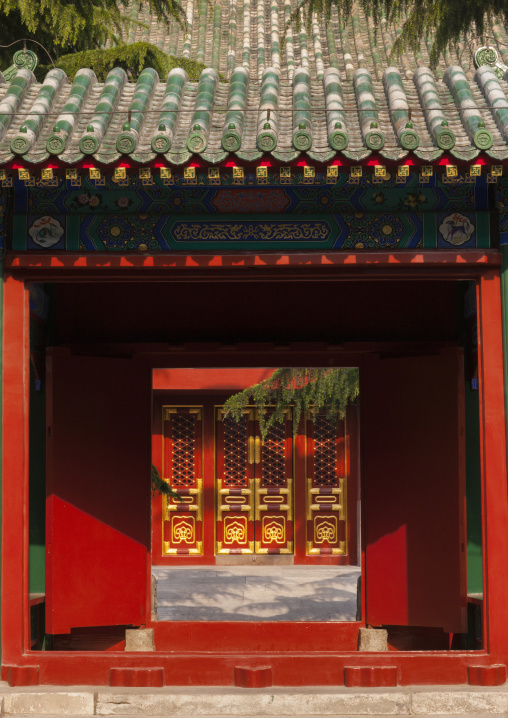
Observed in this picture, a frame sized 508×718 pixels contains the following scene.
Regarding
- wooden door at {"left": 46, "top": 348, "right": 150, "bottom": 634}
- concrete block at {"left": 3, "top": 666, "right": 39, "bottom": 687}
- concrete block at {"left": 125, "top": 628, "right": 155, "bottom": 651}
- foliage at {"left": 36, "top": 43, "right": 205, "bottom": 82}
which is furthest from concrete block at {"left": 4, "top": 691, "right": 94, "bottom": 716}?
foliage at {"left": 36, "top": 43, "right": 205, "bottom": 82}

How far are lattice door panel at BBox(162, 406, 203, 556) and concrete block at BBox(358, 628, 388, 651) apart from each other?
23.0 ft

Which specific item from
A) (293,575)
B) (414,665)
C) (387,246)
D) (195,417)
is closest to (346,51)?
(195,417)

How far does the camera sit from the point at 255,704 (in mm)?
5297

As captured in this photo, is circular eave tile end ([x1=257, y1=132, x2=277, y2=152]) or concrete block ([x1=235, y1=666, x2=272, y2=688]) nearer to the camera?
circular eave tile end ([x1=257, y1=132, x2=277, y2=152])

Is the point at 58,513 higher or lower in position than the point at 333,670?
higher

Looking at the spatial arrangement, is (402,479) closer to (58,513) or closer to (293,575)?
(58,513)

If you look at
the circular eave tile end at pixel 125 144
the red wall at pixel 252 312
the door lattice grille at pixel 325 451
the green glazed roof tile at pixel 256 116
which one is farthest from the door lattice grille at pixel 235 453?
the circular eave tile end at pixel 125 144

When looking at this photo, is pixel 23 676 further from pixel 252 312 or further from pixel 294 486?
pixel 294 486

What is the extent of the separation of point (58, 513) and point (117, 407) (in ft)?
3.21

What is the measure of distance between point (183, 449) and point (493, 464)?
9.21m

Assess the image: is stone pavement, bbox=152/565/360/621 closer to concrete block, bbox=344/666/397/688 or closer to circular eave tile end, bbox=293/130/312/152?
concrete block, bbox=344/666/397/688

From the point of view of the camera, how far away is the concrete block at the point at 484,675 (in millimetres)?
5391

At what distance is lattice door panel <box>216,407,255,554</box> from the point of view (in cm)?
1438

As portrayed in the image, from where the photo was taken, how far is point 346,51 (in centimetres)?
1664
